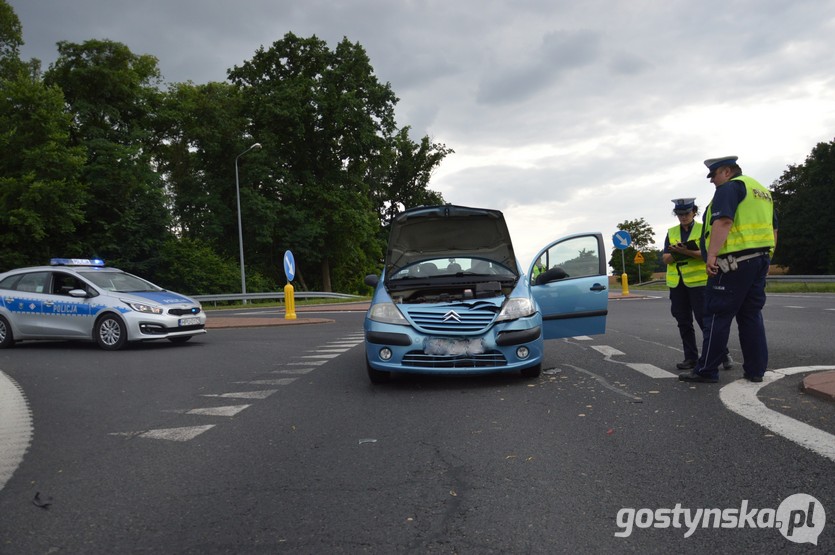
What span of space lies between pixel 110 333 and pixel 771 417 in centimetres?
1046

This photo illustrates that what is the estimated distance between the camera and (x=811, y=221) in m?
57.0

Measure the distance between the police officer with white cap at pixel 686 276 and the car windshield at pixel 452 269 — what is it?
175 centimetres

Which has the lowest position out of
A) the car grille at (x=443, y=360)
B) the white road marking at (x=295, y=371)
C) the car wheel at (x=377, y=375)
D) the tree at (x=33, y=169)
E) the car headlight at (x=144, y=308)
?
the white road marking at (x=295, y=371)

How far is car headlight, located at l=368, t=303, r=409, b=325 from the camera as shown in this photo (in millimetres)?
7070

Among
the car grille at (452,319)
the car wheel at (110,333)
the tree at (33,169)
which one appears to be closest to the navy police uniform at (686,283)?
the car grille at (452,319)

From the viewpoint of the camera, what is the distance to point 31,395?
748cm

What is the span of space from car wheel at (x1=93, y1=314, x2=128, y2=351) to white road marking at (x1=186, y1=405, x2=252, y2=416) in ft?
21.2

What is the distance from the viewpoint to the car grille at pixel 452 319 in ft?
22.8

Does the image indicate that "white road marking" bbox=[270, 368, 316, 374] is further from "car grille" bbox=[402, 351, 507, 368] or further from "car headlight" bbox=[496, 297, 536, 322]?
"car headlight" bbox=[496, 297, 536, 322]

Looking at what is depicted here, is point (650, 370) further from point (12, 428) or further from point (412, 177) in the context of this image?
point (412, 177)

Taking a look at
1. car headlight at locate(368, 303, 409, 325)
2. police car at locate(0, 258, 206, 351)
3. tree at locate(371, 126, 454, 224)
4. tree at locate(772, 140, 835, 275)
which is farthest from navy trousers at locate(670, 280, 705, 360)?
tree at locate(772, 140, 835, 275)

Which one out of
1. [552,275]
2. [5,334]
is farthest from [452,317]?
[5,334]

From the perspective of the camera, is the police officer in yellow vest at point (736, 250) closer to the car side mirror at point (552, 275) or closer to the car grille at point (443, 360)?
the car side mirror at point (552, 275)

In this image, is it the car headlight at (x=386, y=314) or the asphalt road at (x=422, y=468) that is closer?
the asphalt road at (x=422, y=468)
